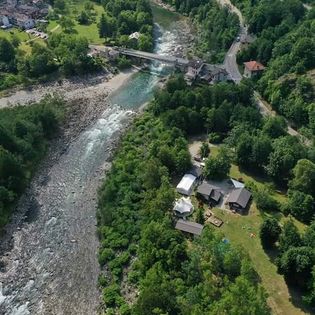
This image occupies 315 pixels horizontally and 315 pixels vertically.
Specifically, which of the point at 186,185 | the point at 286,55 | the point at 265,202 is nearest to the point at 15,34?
the point at 286,55

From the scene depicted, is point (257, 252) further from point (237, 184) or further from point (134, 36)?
point (134, 36)

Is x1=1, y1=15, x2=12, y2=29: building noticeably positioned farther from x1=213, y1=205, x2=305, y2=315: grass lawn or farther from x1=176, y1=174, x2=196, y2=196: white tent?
x1=213, y1=205, x2=305, y2=315: grass lawn

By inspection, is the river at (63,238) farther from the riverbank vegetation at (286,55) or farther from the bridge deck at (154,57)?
the riverbank vegetation at (286,55)

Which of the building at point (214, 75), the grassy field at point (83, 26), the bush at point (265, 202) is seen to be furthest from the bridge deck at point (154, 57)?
the bush at point (265, 202)

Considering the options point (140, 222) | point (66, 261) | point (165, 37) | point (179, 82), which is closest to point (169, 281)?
point (140, 222)

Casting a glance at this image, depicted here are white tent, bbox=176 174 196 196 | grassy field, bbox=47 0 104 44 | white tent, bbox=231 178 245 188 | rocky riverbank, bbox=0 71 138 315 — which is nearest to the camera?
rocky riverbank, bbox=0 71 138 315

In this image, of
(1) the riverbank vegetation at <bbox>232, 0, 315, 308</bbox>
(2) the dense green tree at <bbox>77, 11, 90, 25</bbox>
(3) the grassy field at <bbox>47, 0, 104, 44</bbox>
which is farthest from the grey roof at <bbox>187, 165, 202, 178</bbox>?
(2) the dense green tree at <bbox>77, 11, 90, 25</bbox>
